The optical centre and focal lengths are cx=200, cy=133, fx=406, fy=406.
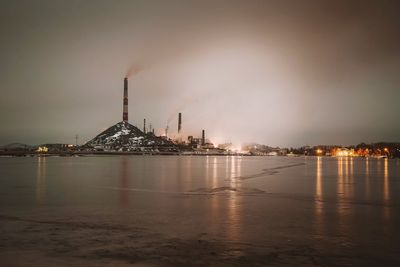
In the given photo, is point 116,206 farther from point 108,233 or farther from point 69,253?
point 69,253

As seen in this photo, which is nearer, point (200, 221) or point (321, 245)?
point (321, 245)

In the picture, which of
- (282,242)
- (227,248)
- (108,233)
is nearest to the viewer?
(227,248)

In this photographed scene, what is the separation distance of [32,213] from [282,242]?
10.8 m

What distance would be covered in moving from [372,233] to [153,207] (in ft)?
32.3

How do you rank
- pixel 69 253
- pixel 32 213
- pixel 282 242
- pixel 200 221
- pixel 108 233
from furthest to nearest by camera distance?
1. pixel 32 213
2. pixel 200 221
3. pixel 108 233
4. pixel 282 242
5. pixel 69 253

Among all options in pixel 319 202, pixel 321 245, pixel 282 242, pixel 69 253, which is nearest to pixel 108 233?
pixel 69 253

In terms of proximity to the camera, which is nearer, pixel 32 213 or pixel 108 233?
pixel 108 233

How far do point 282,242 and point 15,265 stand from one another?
7195 millimetres

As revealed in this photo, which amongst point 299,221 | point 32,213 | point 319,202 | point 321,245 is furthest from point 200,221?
point 319,202

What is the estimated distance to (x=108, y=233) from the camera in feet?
42.7

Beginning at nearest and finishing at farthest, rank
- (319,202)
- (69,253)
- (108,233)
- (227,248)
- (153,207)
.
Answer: (69,253), (227,248), (108,233), (153,207), (319,202)

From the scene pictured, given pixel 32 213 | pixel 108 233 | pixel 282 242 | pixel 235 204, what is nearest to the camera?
pixel 282 242

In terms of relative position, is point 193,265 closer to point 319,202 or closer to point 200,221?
point 200,221

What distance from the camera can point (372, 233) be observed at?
13445 mm
